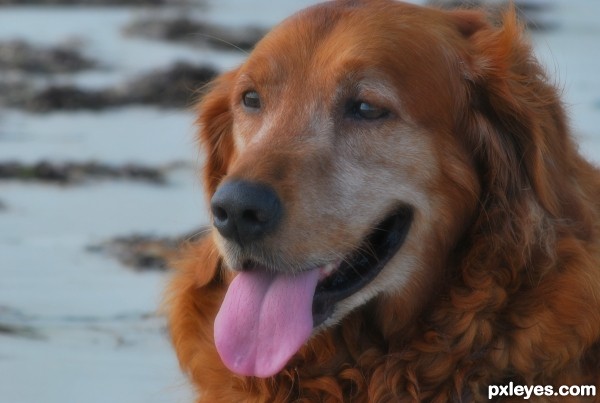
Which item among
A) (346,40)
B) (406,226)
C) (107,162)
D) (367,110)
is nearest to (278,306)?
(406,226)

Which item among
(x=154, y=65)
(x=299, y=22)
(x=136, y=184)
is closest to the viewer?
(x=299, y=22)

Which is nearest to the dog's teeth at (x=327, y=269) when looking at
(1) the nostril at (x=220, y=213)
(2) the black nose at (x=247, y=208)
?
(2) the black nose at (x=247, y=208)

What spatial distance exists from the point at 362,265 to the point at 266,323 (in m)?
0.40

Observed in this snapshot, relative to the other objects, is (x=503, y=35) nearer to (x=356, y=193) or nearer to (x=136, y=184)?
(x=356, y=193)

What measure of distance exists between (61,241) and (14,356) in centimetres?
149

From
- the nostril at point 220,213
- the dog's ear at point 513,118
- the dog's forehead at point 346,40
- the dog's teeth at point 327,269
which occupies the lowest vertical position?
the dog's teeth at point 327,269

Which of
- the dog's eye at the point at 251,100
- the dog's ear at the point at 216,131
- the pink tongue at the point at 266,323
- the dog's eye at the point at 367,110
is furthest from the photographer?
the dog's ear at the point at 216,131

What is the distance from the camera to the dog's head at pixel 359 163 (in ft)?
14.0

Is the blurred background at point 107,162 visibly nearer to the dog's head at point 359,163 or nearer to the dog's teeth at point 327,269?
the dog's head at point 359,163

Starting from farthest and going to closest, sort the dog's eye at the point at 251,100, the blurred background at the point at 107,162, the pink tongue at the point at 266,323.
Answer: the blurred background at the point at 107,162
the dog's eye at the point at 251,100
the pink tongue at the point at 266,323

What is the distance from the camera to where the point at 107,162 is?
28.5 ft

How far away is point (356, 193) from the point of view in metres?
4.36

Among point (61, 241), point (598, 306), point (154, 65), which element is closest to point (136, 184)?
point (61, 241)

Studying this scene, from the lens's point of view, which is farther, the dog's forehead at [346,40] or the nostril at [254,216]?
the dog's forehead at [346,40]
